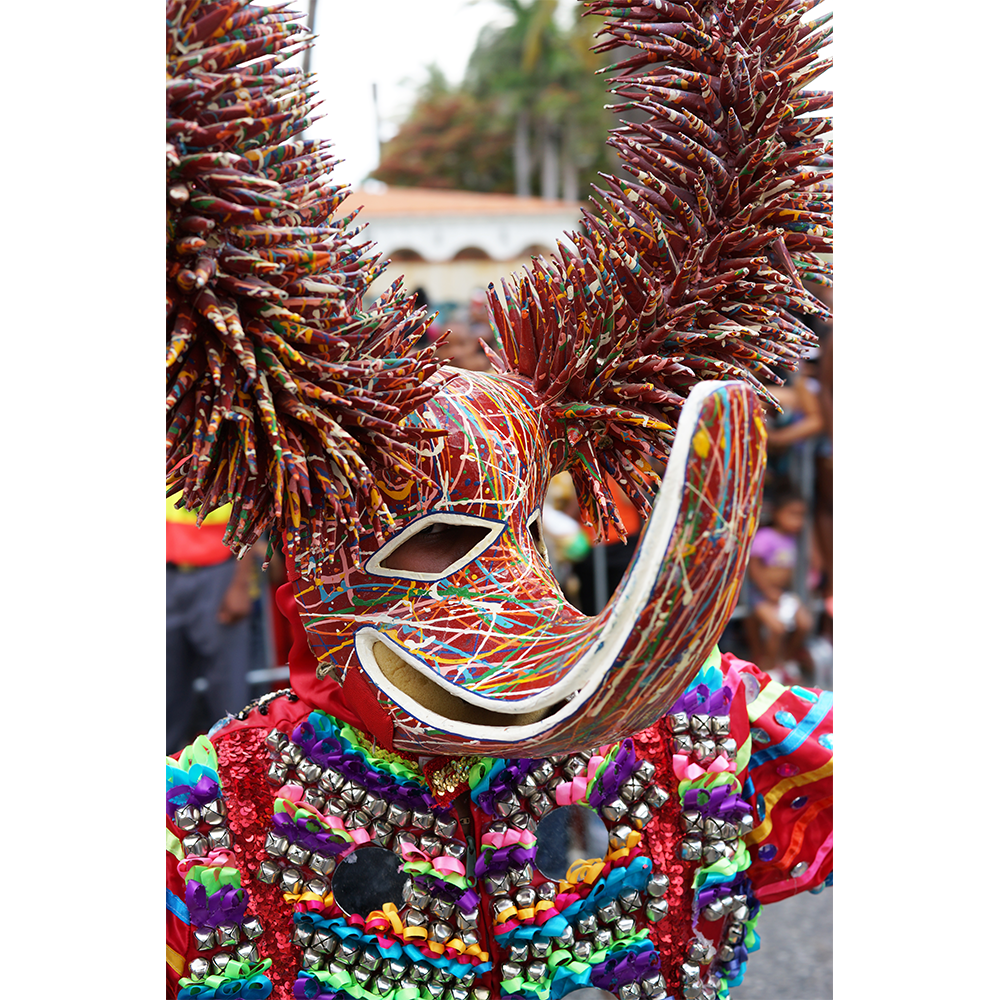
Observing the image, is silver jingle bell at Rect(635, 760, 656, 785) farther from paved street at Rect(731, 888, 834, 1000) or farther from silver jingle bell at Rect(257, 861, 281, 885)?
paved street at Rect(731, 888, 834, 1000)

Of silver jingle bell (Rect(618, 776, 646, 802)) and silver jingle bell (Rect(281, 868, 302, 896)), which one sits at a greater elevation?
silver jingle bell (Rect(618, 776, 646, 802))

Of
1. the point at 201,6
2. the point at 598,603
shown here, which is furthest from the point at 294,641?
the point at 598,603

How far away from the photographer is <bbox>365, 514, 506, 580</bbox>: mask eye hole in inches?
42.9

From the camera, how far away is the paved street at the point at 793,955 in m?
2.33

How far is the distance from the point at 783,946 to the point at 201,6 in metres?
2.46

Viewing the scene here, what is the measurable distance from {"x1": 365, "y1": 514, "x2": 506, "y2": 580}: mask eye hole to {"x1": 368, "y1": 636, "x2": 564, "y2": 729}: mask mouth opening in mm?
84

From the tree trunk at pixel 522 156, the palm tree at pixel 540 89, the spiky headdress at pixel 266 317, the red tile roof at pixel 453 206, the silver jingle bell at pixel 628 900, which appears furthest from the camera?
the tree trunk at pixel 522 156

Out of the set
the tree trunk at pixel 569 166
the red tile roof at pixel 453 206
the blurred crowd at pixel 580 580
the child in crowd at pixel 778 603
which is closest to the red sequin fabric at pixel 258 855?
the blurred crowd at pixel 580 580

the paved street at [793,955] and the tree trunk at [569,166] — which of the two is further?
the tree trunk at [569,166]

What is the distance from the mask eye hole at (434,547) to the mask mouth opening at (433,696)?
0.08m

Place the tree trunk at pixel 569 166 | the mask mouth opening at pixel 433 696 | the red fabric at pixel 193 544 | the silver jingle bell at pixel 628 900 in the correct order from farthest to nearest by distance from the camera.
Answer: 1. the tree trunk at pixel 569 166
2. the red fabric at pixel 193 544
3. the silver jingle bell at pixel 628 900
4. the mask mouth opening at pixel 433 696

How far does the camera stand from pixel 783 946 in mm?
2543

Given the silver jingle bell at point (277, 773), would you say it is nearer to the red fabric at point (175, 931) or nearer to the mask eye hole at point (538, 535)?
the red fabric at point (175, 931)

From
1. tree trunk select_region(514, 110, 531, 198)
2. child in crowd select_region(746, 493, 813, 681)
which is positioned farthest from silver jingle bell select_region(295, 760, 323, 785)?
tree trunk select_region(514, 110, 531, 198)
